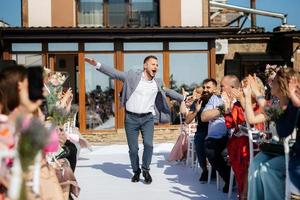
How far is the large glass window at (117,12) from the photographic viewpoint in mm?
14703

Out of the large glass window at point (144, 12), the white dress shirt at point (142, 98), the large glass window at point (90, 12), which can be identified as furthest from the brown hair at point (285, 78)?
the large glass window at point (90, 12)

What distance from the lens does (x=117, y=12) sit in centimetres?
1477

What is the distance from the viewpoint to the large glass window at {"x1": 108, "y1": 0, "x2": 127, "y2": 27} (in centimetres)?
1470

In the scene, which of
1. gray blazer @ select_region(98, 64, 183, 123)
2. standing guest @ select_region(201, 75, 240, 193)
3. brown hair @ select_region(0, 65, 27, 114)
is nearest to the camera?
brown hair @ select_region(0, 65, 27, 114)

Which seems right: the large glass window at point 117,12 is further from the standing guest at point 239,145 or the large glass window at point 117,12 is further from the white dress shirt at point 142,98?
the standing guest at point 239,145

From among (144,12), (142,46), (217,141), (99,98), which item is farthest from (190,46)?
(217,141)

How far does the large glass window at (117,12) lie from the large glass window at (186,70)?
214 cm

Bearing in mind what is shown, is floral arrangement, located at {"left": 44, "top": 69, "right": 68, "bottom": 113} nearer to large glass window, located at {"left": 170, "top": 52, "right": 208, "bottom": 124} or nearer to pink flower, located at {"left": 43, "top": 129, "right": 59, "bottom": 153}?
pink flower, located at {"left": 43, "top": 129, "right": 59, "bottom": 153}

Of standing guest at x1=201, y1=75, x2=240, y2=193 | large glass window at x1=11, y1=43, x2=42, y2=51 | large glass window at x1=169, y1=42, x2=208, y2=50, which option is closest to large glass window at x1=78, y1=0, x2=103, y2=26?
large glass window at x1=11, y1=43, x2=42, y2=51

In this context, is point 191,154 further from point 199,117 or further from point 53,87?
point 53,87

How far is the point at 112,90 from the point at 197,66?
8.86 feet

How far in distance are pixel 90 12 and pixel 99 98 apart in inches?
115

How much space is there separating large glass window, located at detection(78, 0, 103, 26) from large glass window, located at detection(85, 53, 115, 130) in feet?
5.10

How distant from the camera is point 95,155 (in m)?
9.98
